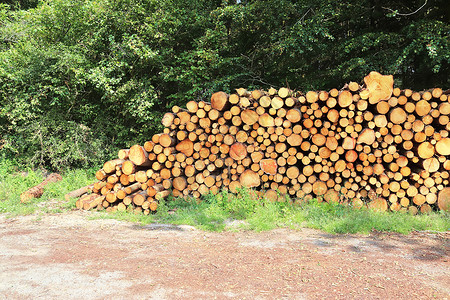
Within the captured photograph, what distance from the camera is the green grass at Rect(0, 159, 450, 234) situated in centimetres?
→ 483

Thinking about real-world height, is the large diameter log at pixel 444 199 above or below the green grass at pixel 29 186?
above

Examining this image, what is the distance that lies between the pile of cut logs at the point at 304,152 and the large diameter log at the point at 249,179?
0.02 metres

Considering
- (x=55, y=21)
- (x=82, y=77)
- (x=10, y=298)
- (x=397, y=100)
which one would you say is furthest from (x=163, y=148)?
(x=55, y=21)

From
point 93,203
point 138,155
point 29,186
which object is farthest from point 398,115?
point 29,186

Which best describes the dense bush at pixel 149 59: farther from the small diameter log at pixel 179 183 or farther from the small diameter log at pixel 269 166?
the small diameter log at pixel 269 166

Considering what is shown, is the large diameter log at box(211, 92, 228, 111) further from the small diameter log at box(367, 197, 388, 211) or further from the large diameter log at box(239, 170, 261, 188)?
the small diameter log at box(367, 197, 388, 211)

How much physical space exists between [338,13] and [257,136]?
5.41 m

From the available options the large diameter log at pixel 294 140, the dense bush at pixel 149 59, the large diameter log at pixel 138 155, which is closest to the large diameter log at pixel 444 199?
the large diameter log at pixel 294 140

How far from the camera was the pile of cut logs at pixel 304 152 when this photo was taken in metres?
5.48

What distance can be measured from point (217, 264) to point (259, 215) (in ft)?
5.93

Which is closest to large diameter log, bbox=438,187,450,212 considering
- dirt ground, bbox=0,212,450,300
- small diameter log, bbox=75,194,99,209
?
dirt ground, bbox=0,212,450,300

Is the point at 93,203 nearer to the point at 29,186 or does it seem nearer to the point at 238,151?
the point at 238,151

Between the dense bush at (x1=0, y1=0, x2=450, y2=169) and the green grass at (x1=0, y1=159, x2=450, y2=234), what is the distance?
10.8ft

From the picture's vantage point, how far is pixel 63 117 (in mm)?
9805
